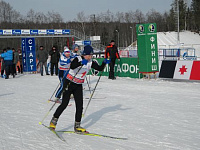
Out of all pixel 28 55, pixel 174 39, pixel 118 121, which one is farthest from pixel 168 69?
pixel 174 39

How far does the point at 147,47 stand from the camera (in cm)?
1198

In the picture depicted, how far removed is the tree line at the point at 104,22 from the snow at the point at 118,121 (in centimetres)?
5789

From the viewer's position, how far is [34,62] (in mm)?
18234

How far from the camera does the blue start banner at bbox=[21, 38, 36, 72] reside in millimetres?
18016

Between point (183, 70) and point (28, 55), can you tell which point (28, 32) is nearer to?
point (28, 55)

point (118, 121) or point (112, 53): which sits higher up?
point (112, 53)


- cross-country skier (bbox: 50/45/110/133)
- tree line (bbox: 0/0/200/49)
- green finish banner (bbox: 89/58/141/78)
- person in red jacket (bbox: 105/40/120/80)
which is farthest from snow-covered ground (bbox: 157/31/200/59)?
cross-country skier (bbox: 50/45/110/133)

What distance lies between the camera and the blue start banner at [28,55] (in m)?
18.0

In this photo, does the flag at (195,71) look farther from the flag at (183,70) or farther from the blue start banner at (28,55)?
the blue start banner at (28,55)

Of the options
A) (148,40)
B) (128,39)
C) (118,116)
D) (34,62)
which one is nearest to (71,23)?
(128,39)

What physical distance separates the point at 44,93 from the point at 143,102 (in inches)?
154

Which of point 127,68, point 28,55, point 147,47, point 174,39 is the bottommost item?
point 127,68

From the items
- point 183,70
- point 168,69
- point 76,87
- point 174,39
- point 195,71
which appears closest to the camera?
point 76,87

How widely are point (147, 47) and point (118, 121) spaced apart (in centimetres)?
697
